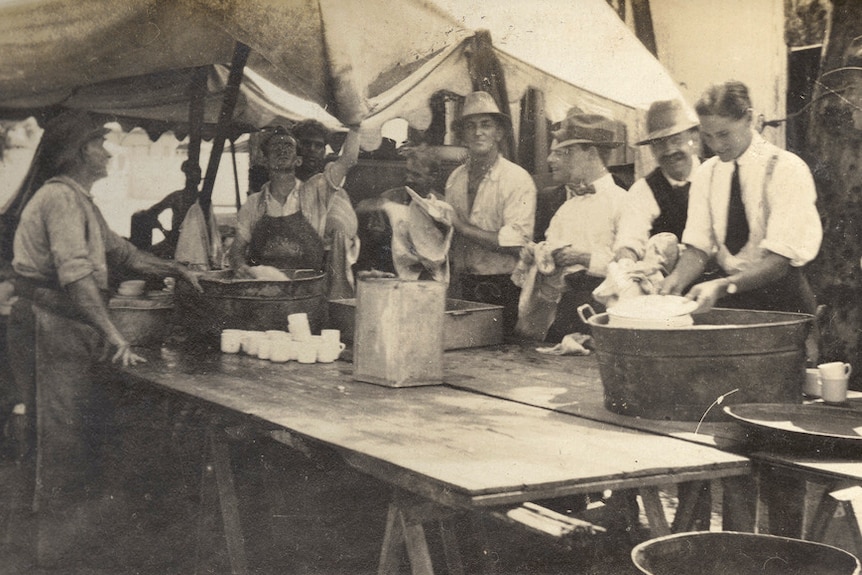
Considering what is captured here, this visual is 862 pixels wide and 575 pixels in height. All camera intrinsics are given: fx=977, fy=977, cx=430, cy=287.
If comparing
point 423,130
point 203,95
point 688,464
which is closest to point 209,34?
point 203,95

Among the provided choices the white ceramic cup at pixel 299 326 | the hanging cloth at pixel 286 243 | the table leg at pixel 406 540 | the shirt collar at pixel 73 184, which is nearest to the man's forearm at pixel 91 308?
the shirt collar at pixel 73 184

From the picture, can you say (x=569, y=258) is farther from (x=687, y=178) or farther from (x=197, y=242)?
(x=197, y=242)

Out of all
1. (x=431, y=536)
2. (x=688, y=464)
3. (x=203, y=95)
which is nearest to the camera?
(x=688, y=464)

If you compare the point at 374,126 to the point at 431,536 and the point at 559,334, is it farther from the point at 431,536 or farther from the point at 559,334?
the point at 431,536

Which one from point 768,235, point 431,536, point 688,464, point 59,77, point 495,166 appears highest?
point 59,77

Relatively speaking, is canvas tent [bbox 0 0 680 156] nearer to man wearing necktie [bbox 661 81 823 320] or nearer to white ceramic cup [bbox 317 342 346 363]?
man wearing necktie [bbox 661 81 823 320]

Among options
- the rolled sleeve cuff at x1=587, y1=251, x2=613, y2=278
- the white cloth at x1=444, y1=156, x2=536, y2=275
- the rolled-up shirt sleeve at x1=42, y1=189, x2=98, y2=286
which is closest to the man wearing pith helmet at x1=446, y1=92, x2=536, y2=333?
the white cloth at x1=444, y1=156, x2=536, y2=275

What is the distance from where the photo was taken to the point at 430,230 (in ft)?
22.9

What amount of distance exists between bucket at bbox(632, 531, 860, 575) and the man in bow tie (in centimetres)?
305

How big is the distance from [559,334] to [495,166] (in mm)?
1306

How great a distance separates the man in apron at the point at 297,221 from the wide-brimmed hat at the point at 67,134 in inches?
51.2

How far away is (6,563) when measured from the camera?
5328 mm

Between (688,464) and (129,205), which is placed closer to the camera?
(688,464)

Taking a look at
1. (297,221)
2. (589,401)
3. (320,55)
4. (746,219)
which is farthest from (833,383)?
(297,221)
